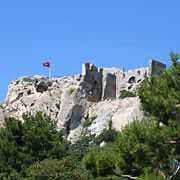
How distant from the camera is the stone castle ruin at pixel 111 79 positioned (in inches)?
1788

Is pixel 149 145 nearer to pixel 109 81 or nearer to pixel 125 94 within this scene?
pixel 125 94

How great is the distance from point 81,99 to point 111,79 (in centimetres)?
778

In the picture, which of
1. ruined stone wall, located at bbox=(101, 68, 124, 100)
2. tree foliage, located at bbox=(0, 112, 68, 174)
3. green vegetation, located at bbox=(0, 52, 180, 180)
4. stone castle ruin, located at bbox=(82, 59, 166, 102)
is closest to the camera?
green vegetation, located at bbox=(0, 52, 180, 180)

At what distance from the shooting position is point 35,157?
26.8 m

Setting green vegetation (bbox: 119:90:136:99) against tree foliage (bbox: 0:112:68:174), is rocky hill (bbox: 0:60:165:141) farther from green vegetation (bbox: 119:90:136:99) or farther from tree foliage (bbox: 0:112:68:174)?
tree foliage (bbox: 0:112:68:174)

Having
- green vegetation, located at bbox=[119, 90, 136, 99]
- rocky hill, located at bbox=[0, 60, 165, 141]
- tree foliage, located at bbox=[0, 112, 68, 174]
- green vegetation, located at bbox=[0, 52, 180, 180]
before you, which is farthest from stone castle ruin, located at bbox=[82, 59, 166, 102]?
green vegetation, located at bbox=[0, 52, 180, 180]

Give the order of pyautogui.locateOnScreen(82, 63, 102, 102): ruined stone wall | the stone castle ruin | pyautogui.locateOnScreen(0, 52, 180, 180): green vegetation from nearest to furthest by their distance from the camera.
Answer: pyautogui.locateOnScreen(0, 52, 180, 180): green vegetation < pyautogui.locateOnScreen(82, 63, 102, 102): ruined stone wall < the stone castle ruin

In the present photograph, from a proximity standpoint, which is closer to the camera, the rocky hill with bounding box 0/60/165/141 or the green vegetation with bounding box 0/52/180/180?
the green vegetation with bounding box 0/52/180/180

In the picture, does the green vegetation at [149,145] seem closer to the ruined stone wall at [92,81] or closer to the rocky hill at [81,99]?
the rocky hill at [81,99]

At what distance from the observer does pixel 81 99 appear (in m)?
41.9

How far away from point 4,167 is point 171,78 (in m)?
12.7

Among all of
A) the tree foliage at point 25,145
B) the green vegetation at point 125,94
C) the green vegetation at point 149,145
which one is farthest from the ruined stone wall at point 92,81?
the green vegetation at point 149,145

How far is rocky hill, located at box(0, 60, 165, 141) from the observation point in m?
39.7

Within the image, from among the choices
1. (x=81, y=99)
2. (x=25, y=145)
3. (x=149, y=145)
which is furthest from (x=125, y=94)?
(x=149, y=145)
